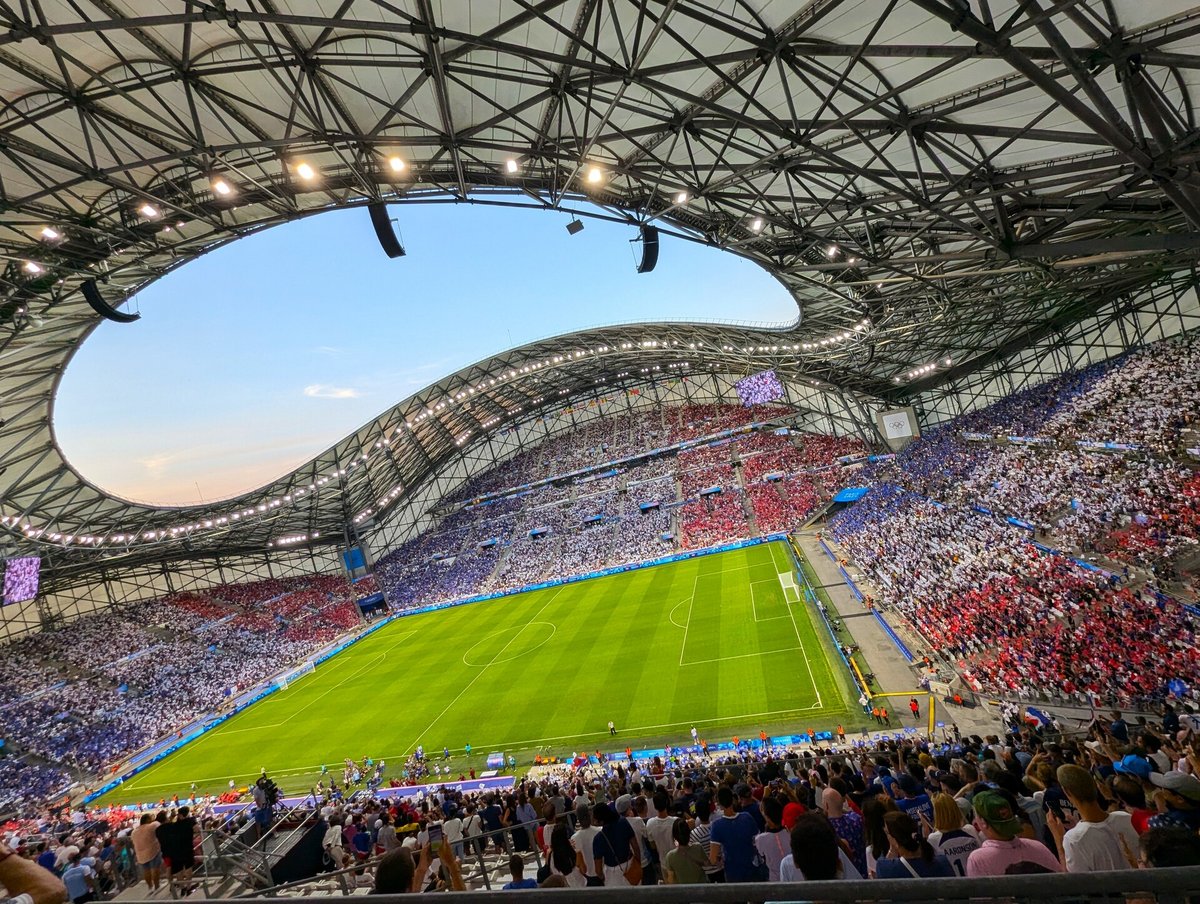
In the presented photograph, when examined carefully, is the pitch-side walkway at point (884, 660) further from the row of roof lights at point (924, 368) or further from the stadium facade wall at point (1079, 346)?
the stadium facade wall at point (1079, 346)

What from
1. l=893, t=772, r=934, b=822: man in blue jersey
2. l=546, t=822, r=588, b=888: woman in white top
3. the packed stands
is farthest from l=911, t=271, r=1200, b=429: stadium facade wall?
l=546, t=822, r=588, b=888: woman in white top

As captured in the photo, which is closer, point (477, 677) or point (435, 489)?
point (477, 677)

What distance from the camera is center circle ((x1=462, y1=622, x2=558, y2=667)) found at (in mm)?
34656

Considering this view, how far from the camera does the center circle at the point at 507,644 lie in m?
34.7

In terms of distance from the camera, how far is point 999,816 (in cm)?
327

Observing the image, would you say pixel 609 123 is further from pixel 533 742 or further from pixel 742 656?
pixel 742 656

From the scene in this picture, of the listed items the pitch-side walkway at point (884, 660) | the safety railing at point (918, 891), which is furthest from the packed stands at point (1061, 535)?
the safety railing at point (918, 891)

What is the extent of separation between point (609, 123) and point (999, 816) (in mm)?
13228

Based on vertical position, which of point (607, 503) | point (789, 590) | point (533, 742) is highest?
point (607, 503)

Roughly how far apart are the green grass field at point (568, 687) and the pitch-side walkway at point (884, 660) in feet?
4.39

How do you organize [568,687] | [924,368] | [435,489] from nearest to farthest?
[568,687] → [924,368] → [435,489]

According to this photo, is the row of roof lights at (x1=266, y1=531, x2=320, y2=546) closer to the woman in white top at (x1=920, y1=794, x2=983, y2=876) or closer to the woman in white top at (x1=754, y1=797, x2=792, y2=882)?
the woman in white top at (x1=754, y1=797, x2=792, y2=882)

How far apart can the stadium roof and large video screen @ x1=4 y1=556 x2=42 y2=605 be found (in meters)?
17.8

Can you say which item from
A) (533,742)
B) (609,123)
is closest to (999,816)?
(609,123)
